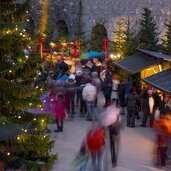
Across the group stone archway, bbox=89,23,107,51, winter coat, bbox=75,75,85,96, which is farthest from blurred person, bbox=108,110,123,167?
stone archway, bbox=89,23,107,51

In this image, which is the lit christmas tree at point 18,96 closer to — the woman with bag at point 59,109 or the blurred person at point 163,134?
the blurred person at point 163,134

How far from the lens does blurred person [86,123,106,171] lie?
9891mm

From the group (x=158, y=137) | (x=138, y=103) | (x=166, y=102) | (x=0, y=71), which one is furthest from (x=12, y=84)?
(x=138, y=103)

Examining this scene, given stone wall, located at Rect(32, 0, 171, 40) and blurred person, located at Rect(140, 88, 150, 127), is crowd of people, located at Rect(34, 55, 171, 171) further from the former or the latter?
stone wall, located at Rect(32, 0, 171, 40)

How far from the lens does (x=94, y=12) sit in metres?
35.1

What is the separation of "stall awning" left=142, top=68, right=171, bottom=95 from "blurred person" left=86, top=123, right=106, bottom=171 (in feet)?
10.7

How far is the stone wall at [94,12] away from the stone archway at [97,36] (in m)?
0.53

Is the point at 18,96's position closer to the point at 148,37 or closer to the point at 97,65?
the point at 97,65

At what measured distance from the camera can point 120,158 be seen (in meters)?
12.2

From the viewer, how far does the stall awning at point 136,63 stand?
58.2 feet

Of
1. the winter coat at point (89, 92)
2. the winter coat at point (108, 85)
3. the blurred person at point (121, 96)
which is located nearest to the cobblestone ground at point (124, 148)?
the winter coat at point (89, 92)

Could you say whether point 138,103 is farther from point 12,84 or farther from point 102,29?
point 102,29

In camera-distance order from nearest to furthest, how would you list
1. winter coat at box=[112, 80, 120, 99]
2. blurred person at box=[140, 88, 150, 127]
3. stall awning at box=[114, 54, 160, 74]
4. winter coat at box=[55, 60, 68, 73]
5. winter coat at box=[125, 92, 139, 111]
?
1. winter coat at box=[125, 92, 139, 111]
2. blurred person at box=[140, 88, 150, 127]
3. stall awning at box=[114, 54, 160, 74]
4. winter coat at box=[112, 80, 120, 99]
5. winter coat at box=[55, 60, 68, 73]

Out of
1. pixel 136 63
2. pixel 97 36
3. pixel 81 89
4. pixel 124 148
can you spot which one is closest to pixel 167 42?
pixel 97 36
